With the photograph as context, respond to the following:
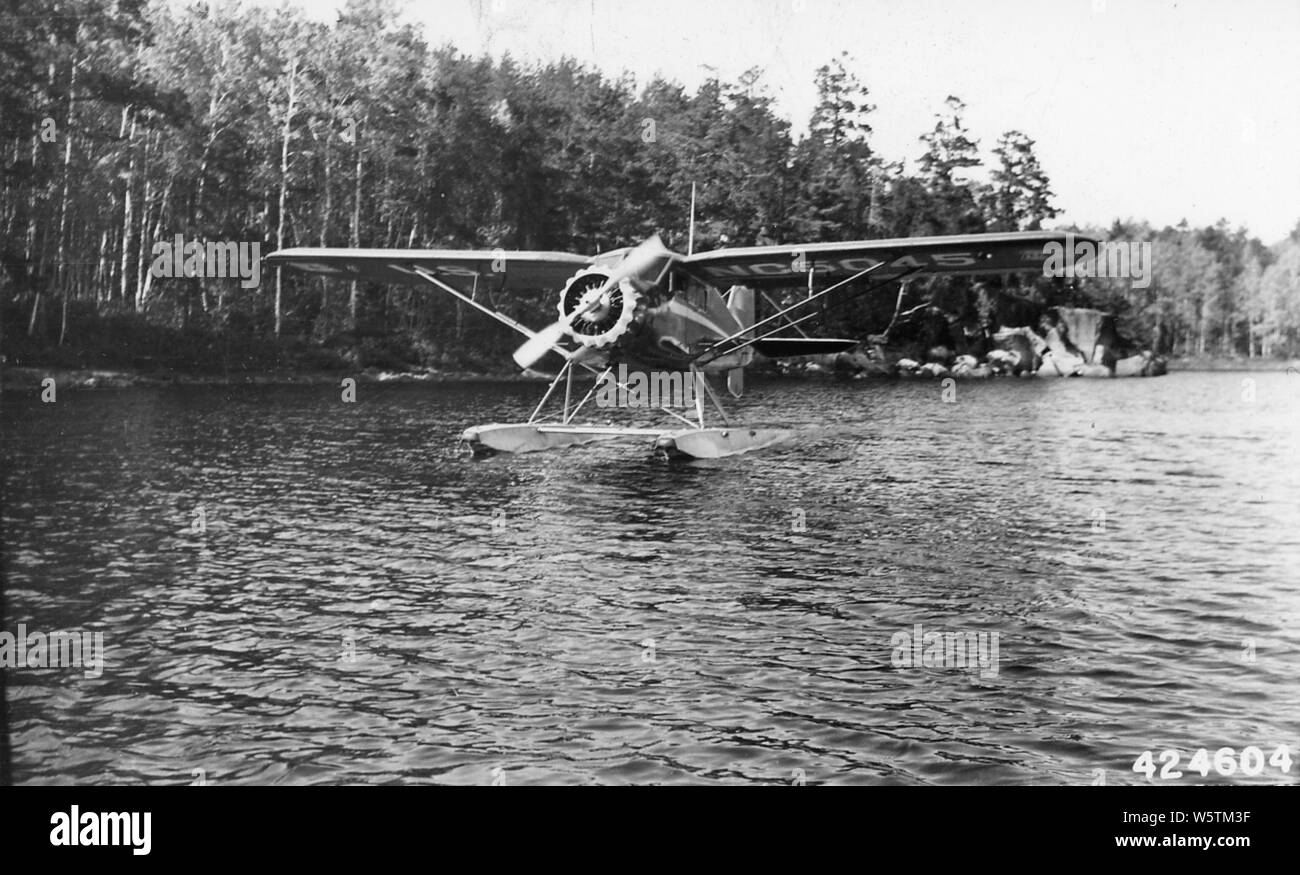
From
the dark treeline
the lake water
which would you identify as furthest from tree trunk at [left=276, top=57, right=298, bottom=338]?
the lake water

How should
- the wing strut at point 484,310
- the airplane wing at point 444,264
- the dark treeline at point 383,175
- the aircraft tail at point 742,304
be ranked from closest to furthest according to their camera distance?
the dark treeline at point 383,175 → the wing strut at point 484,310 → the airplane wing at point 444,264 → the aircraft tail at point 742,304

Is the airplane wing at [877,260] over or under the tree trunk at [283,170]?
under

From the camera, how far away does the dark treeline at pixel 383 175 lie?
1205 centimetres

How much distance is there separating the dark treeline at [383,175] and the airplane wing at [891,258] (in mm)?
821

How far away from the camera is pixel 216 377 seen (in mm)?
21031

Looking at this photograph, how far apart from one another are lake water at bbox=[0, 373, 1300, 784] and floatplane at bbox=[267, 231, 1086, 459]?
0.70 m

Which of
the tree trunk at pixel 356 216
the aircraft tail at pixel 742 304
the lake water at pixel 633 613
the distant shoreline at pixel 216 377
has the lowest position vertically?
the lake water at pixel 633 613

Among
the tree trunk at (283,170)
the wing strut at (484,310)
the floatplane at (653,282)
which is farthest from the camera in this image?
the tree trunk at (283,170)

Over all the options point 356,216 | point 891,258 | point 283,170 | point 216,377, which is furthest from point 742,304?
point 216,377

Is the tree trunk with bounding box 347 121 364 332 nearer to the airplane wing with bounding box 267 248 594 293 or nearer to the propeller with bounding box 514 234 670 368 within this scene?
the airplane wing with bounding box 267 248 594 293

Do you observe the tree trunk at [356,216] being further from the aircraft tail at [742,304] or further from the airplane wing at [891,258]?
the airplane wing at [891,258]

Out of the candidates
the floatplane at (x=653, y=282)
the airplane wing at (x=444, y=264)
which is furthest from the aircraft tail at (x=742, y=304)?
the airplane wing at (x=444, y=264)

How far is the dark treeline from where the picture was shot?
12047 millimetres
